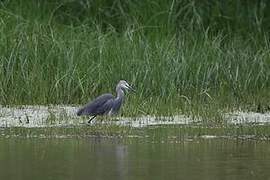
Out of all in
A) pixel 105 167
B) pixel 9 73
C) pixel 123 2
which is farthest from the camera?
pixel 123 2

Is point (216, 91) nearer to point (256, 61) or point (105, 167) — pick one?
point (256, 61)

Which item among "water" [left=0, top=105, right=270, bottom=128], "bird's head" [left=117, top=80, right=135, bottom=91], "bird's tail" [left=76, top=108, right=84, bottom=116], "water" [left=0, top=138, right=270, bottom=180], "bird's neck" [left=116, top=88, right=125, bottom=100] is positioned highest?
"bird's head" [left=117, top=80, right=135, bottom=91]

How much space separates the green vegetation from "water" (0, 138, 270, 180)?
8.09 feet

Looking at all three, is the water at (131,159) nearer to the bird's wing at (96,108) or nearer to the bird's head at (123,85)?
the bird's wing at (96,108)

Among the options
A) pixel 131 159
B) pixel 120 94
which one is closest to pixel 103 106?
pixel 120 94

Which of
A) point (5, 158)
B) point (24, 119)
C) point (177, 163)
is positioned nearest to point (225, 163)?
point (177, 163)

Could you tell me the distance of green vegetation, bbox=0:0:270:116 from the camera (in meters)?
12.9

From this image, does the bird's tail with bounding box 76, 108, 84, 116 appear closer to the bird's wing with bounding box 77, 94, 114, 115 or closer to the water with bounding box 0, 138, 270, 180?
the bird's wing with bounding box 77, 94, 114, 115

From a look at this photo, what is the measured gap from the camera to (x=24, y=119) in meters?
11.6

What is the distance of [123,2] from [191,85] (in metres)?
4.61

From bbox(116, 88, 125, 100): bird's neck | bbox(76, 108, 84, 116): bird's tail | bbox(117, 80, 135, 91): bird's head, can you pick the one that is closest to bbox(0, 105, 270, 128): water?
bbox(76, 108, 84, 116): bird's tail

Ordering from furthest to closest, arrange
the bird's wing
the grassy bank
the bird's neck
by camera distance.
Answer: the bird's neck < the bird's wing < the grassy bank

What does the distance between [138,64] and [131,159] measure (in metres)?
5.34

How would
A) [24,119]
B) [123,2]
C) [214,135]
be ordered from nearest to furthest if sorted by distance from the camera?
[214,135]
[24,119]
[123,2]
